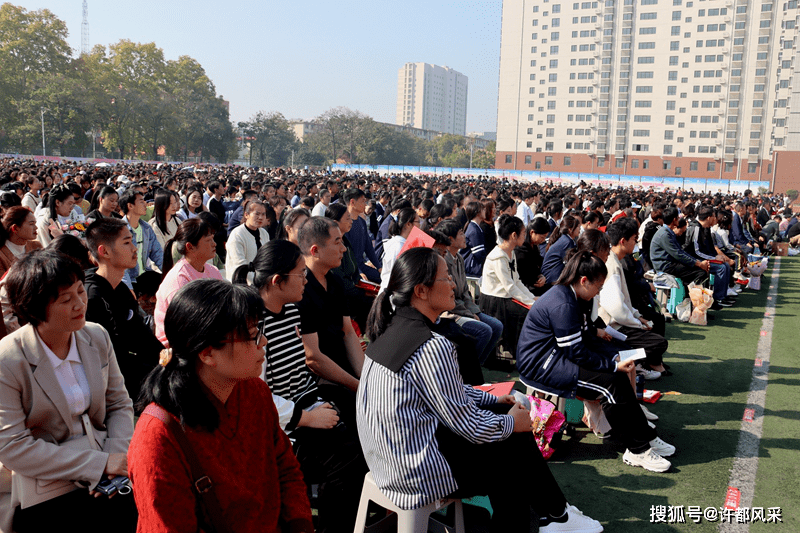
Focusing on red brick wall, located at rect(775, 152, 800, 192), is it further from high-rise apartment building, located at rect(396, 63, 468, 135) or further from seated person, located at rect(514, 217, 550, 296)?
high-rise apartment building, located at rect(396, 63, 468, 135)

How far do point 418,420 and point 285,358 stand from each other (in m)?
0.87

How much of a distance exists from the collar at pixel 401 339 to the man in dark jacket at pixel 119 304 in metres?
1.34

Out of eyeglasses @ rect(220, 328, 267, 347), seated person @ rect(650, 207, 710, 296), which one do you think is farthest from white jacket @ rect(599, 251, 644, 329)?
eyeglasses @ rect(220, 328, 267, 347)

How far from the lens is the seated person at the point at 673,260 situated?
24.9ft

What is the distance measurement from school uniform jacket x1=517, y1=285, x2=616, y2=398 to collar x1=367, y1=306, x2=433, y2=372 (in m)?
1.49

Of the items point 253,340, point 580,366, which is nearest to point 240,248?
point 580,366

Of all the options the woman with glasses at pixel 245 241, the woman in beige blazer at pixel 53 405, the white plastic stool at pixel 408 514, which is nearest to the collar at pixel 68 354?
the woman in beige blazer at pixel 53 405

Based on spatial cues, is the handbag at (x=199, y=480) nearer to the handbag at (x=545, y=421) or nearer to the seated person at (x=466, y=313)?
the handbag at (x=545, y=421)

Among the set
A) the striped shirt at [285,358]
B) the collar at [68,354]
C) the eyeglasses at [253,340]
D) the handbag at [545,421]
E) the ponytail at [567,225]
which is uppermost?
the ponytail at [567,225]

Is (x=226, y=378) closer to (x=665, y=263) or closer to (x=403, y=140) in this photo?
(x=665, y=263)

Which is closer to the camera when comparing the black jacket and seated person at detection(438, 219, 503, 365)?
the black jacket

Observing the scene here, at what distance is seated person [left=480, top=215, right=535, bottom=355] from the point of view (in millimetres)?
5402

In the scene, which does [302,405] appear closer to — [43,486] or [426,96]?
[43,486]

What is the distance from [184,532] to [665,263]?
24.4 feet
